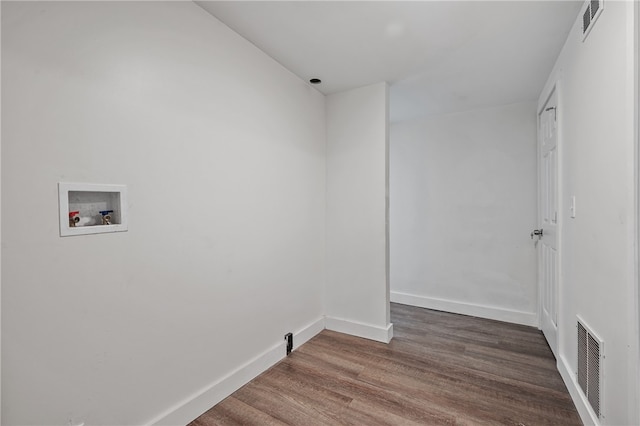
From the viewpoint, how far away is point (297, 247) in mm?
2717

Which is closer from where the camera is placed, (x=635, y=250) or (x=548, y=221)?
(x=635, y=250)

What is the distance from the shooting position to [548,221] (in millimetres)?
2674

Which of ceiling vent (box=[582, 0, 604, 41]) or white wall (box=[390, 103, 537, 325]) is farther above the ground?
ceiling vent (box=[582, 0, 604, 41])

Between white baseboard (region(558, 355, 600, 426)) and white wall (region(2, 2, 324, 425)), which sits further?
white baseboard (region(558, 355, 600, 426))

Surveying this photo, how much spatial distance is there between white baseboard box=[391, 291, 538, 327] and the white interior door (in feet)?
0.69

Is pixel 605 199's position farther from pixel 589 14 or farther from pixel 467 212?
pixel 467 212

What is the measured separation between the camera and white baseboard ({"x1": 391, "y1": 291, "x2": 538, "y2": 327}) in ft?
10.6

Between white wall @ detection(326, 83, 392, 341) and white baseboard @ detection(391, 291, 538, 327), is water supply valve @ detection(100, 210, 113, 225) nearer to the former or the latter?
white wall @ detection(326, 83, 392, 341)

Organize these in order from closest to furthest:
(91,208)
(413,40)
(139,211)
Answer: (91,208)
(139,211)
(413,40)

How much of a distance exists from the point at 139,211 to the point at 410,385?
207 cm

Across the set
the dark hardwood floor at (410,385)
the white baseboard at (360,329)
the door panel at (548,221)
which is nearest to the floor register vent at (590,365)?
the dark hardwood floor at (410,385)

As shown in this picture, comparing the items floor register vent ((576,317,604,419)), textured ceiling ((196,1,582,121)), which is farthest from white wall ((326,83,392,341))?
floor register vent ((576,317,604,419))

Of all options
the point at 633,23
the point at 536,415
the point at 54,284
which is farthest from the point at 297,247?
the point at 633,23

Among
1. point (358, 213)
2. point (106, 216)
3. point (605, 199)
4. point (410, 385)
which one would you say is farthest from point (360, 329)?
point (106, 216)
